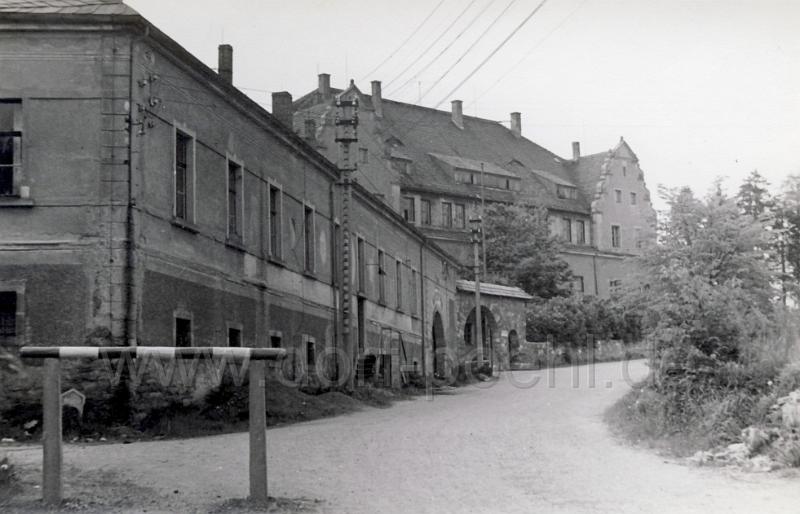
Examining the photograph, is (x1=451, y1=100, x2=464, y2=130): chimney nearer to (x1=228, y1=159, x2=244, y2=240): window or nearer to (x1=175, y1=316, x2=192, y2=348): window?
(x1=228, y1=159, x2=244, y2=240): window

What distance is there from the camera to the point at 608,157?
77875mm

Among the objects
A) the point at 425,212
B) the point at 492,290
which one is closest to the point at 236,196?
the point at 492,290

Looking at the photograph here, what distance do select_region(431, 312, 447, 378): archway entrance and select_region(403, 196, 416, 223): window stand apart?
52.5ft

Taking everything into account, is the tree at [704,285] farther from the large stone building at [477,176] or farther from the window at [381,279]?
the large stone building at [477,176]

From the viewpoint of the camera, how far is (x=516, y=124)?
81438 millimetres

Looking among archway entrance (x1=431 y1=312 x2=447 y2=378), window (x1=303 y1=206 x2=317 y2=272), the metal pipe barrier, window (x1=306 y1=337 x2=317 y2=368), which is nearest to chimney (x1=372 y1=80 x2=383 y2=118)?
archway entrance (x1=431 y1=312 x2=447 y2=378)

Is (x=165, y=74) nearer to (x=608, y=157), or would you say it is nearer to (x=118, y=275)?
(x=118, y=275)

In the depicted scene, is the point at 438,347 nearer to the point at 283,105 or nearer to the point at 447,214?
the point at 283,105

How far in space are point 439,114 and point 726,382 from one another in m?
61.1

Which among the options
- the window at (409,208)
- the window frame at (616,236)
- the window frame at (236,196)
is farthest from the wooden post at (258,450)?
the window frame at (616,236)

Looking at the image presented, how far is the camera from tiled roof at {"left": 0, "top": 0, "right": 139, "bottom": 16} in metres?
17.8

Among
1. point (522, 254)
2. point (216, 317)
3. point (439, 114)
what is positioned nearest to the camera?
point (216, 317)

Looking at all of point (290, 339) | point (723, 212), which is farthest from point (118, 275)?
point (723, 212)

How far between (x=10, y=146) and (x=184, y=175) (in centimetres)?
370
